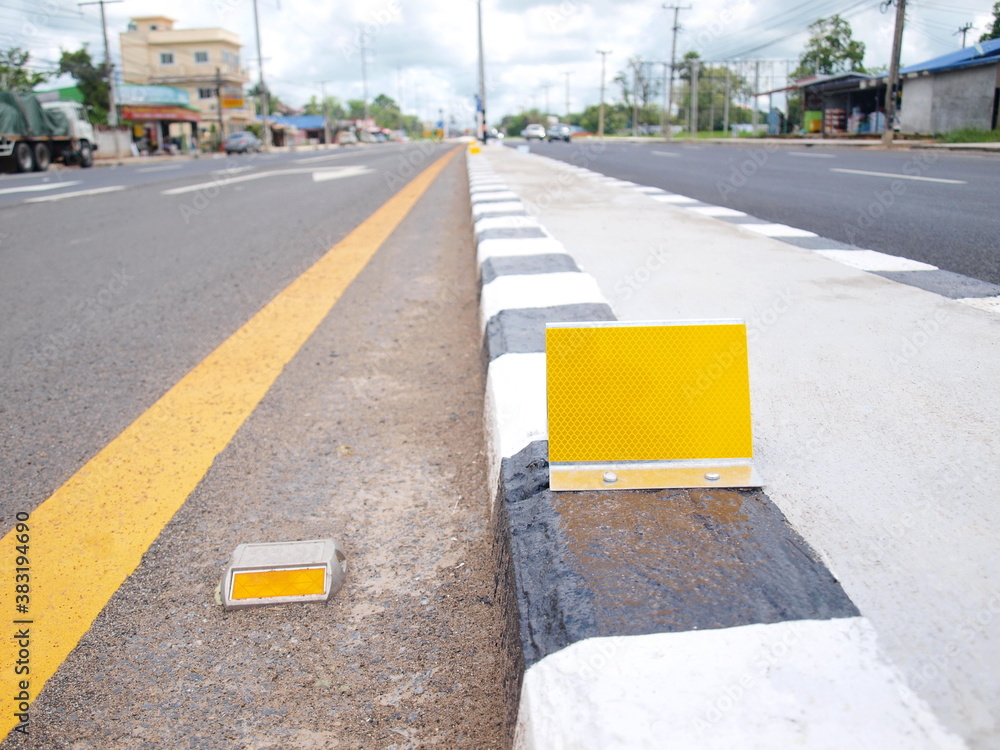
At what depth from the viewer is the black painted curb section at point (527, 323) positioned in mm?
2508

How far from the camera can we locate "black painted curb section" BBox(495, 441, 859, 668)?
3.83 feet

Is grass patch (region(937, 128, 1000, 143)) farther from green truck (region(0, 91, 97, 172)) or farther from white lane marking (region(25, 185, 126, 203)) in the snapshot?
green truck (region(0, 91, 97, 172))

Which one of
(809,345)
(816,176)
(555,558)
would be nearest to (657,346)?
(555,558)

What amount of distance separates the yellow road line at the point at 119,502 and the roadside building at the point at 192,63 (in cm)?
7798

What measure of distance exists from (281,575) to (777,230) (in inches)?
181

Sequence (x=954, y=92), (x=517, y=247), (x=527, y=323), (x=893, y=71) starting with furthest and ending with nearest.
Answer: (x=954, y=92) < (x=893, y=71) < (x=517, y=247) < (x=527, y=323)

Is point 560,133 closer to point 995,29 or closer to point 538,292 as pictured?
point 995,29

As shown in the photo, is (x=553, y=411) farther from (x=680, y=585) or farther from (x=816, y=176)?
(x=816, y=176)

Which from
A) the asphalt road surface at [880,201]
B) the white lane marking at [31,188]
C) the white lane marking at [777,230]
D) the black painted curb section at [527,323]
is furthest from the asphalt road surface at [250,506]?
the white lane marking at [31,188]

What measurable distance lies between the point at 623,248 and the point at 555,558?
3497 millimetres

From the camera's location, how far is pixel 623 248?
15.2 ft

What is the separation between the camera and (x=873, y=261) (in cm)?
405

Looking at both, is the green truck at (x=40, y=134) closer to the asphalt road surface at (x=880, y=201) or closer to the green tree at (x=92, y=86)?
the asphalt road surface at (x=880, y=201)

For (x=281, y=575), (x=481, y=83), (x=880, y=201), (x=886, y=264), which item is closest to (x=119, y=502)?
(x=281, y=575)
